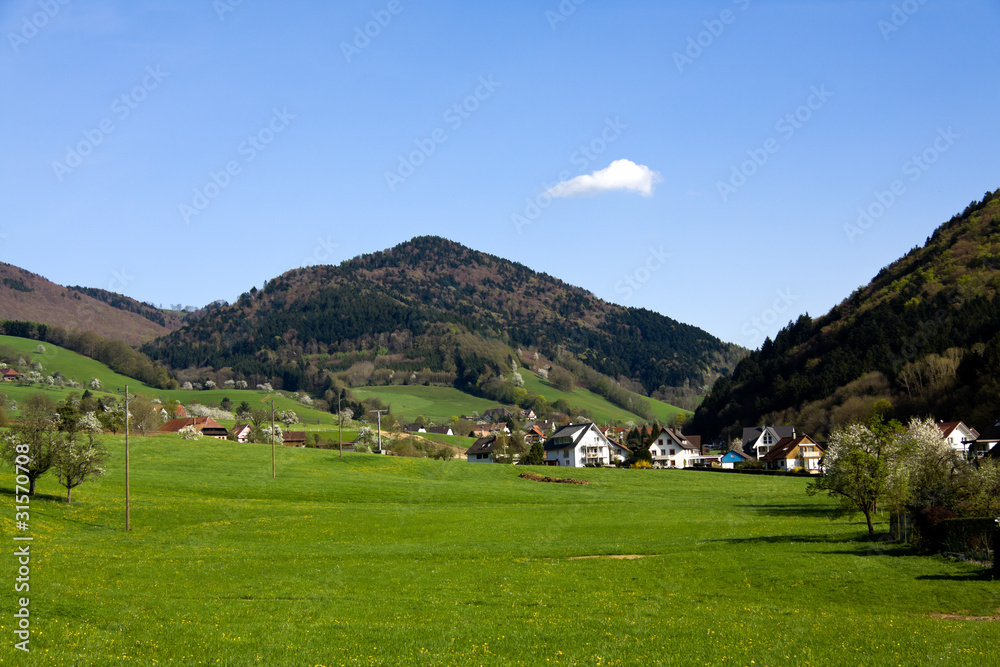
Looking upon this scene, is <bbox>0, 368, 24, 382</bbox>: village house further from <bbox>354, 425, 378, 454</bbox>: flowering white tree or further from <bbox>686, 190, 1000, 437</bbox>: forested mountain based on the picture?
<bbox>686, 190, 1000, 437</bbox>: forested mountain

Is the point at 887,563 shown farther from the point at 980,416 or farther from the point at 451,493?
the point at 980,416

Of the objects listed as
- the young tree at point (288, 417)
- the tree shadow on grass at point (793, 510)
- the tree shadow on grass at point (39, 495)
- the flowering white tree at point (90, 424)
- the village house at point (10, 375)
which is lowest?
the tree shadow on grass at point (793, 510)

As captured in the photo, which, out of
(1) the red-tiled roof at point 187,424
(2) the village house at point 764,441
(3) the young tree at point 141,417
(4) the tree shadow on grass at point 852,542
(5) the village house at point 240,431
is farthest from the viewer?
(5) the village house at point 240,431

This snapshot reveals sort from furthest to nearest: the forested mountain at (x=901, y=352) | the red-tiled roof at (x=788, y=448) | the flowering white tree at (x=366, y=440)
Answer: the flowering white tree at (x=366, y=440) → the red-tiled roof at (x=788, y=448) → the forested mountain at (x=901, y=352)

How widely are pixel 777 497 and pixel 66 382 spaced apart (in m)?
187

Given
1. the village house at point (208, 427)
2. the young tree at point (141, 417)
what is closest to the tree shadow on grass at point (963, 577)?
the young tree at point (141, 417)

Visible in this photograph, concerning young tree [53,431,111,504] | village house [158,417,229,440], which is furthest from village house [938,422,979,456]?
village house [158,417,229,440]

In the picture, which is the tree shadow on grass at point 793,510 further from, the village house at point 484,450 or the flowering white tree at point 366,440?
the village house at point 484,450

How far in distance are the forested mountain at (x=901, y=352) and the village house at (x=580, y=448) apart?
1489 inches

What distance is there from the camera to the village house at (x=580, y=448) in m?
130

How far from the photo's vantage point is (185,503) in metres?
54.5

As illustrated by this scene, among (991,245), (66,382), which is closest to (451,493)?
(991,245)

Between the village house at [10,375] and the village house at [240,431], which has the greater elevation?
the village house at [10,375]

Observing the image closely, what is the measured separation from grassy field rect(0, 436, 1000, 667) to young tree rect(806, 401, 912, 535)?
237 centimetres
